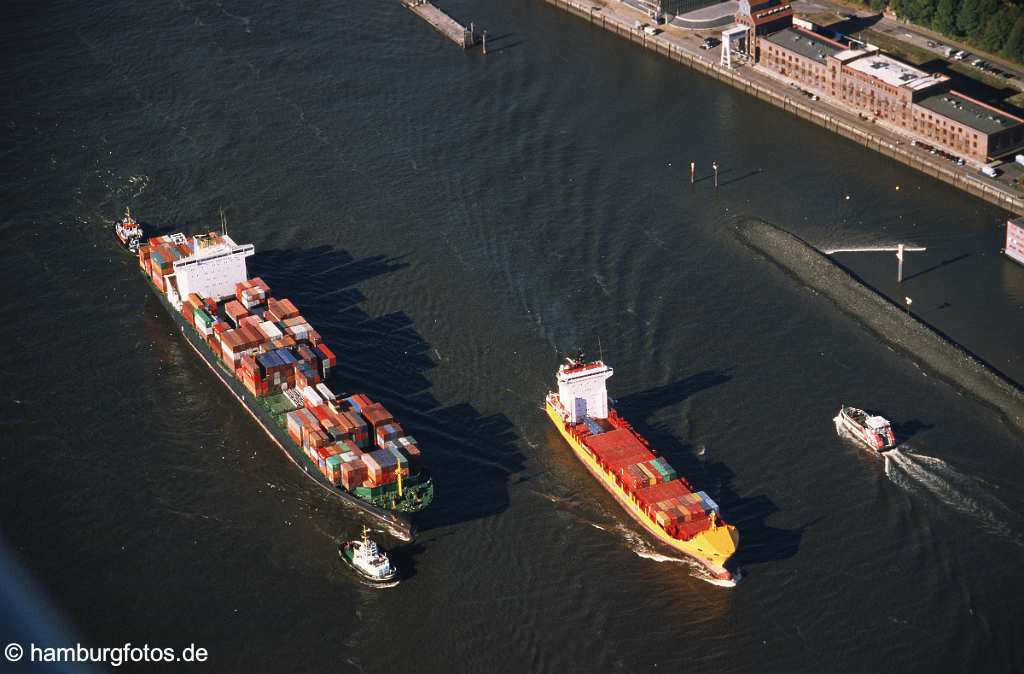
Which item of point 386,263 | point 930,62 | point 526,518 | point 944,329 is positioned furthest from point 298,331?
point 930,62

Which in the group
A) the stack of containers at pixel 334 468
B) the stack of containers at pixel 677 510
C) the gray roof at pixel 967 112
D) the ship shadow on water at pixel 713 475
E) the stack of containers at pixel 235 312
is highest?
the gray roof at pixel 967 112

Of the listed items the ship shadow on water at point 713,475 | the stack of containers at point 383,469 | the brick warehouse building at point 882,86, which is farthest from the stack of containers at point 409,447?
the brick warehouse building at point 882,86

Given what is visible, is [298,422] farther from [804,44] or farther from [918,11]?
[918,11]

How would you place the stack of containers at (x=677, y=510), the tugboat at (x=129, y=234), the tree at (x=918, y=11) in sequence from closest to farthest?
the stack of containers at (x=677, y=510) < the tugboat at (x=129, y=234) < the tree at (x=918, y=11)

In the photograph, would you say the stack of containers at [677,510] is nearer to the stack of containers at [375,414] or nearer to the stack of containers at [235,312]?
the stack of containers at [375,414]

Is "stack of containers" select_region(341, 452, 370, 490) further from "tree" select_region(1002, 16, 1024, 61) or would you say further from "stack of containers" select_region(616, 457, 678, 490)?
"tree" select_region(1002, 16, 1024, 61)
